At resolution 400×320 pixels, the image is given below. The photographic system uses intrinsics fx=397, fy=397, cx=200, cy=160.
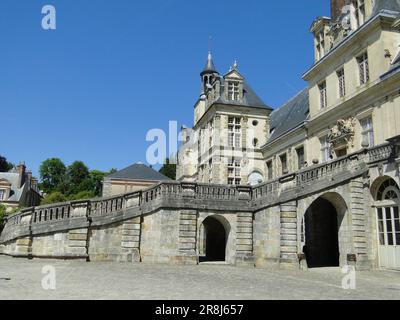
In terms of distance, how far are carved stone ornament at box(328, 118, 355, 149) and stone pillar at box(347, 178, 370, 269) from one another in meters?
4.94

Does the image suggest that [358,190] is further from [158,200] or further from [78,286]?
[78,286]

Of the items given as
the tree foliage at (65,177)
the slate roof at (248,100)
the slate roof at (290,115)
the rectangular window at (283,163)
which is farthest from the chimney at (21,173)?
the rectangular window at (283,163)

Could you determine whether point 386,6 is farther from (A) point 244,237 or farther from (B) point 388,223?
(A) point 244,237

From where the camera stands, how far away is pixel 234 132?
30.0 meters

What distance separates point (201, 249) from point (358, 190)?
10.5m

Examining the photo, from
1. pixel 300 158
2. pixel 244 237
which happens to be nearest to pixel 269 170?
pixel 300 158

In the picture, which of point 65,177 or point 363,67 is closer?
point 363,67

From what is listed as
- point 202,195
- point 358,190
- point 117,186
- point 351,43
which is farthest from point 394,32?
point 117,186

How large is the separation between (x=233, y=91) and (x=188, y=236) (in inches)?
747

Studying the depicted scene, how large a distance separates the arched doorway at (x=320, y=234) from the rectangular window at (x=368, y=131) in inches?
127

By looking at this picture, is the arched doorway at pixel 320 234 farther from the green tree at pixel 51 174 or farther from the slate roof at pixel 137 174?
the green tree at pixel 51 174

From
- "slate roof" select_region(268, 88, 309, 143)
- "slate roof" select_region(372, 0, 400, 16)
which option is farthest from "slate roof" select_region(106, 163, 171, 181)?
"slate roof" select_region(372, 0, 400, 16)

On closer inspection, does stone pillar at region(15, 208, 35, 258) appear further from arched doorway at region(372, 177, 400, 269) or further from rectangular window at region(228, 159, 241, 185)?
rectangular window at region(228, 159, 241, 185)

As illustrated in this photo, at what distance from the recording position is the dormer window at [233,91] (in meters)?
31.0
